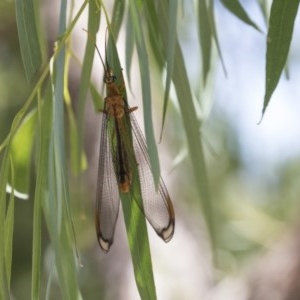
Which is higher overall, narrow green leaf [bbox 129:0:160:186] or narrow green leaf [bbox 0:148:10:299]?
narrow green leaf [bbox 129:0:160:186]

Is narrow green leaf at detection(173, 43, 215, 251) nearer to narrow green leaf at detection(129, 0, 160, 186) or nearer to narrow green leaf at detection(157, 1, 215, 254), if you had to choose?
narrow green leaf at detection(157, 1, 215, 254)

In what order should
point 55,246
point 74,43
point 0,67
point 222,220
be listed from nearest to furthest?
1. point 55,246
2. point 74,43
3. point 0,67
4. point 222,220

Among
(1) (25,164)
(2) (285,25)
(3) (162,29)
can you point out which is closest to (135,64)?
(1) (25,164)

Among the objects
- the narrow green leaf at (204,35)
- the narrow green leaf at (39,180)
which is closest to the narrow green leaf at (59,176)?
the narrow green leaf at (39,180)

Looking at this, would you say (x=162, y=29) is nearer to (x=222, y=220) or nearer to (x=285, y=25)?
(x=285, y=25)

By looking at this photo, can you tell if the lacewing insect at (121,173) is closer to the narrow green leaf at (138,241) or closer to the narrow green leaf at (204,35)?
the narrow green leaf at (138,241)

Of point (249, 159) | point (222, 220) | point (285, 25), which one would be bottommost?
point (222, 220)

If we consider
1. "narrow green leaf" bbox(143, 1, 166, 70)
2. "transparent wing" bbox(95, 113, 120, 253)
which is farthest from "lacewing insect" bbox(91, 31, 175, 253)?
"narrow green leaf" bbox(143, 1, 166, 70)

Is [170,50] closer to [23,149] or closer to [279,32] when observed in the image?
[279,32]
